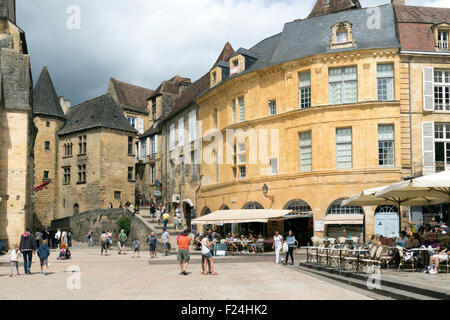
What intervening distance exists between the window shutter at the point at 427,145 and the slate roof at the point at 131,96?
125ft

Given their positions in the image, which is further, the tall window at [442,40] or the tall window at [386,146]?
the tall window at [442,40]

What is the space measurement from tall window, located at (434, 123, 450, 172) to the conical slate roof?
40012 millimetres

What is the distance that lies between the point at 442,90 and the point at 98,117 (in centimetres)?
3454

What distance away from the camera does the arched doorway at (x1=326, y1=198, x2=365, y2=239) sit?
2622 centimetres

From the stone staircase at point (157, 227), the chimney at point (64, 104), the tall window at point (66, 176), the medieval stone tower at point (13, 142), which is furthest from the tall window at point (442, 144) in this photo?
the chimney at point (64, 104)

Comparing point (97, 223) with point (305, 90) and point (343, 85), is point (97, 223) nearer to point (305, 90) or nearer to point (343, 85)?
point (305, 90)

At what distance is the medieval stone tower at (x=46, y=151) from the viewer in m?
52.4

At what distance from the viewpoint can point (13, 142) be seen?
32.3m

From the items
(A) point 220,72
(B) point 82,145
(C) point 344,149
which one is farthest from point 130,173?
(C) point 344,149

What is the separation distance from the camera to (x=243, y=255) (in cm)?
2597

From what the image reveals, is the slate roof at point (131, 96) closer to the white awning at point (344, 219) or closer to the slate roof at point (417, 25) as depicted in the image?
the slate roof at point (417, 25)

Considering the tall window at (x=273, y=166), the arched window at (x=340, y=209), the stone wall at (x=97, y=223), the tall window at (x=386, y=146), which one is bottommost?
the stone wall at (x=97, y=223)

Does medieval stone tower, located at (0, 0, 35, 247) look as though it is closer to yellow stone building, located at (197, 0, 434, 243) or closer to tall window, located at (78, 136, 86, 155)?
yellow stone building, located at (197, 0, 434, 243)

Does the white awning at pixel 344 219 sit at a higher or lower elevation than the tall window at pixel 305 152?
lower
